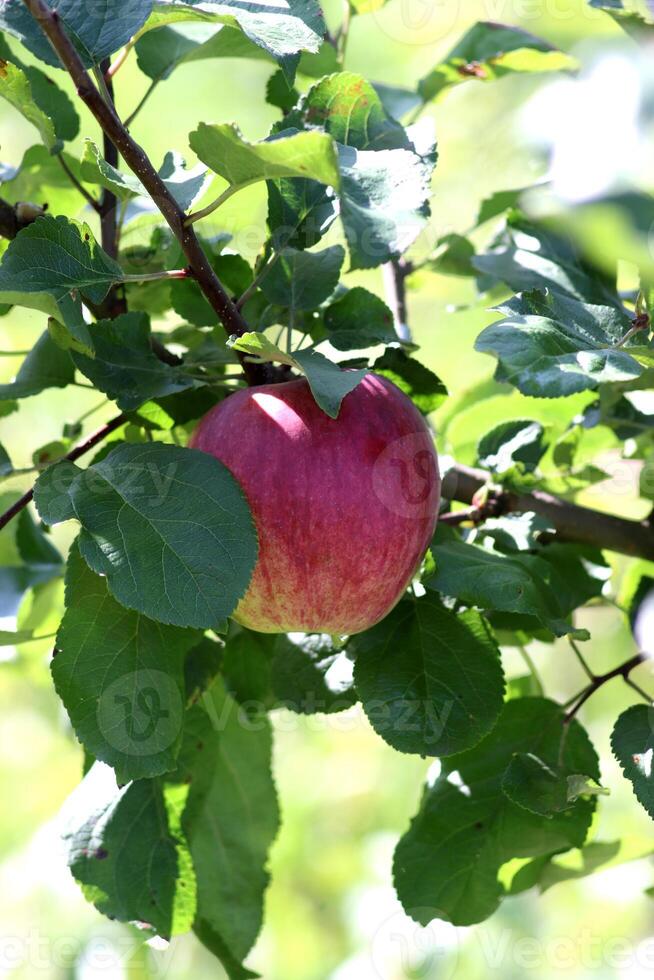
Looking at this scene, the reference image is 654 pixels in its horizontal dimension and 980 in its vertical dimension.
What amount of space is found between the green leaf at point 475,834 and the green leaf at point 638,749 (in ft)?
0.20

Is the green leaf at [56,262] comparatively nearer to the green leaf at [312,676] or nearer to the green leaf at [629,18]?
the green leaf at [312,676]

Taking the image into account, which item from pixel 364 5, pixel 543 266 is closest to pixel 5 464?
pixel 543 266

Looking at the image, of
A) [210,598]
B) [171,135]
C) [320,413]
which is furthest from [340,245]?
[171,135]

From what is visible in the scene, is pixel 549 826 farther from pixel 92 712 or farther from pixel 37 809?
pixel 37 809

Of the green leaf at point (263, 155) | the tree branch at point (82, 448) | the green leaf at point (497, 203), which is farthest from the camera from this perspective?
the green leaf at point (497, 203)

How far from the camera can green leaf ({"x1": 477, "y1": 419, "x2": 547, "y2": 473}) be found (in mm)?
884

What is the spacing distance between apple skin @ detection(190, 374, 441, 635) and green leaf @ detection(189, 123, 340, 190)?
15 cm

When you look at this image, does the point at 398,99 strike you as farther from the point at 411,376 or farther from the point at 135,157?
the point at 135,157

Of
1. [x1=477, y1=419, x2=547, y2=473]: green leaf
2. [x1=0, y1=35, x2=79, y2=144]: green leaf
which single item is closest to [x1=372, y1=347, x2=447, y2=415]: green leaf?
[x1=477, y1=419, x2=547, y2=473]: green leaf

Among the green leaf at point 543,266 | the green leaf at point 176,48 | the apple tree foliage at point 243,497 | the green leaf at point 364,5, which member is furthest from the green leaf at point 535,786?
the green leaf at point 364,5

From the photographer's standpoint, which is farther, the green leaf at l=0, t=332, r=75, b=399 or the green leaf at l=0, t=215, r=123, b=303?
the green leaf at l=0, t=332, r=75, b=399

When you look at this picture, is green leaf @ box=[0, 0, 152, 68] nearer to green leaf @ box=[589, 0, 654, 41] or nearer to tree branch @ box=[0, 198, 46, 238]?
tree branch @ box=[0, 198, 46, 238]

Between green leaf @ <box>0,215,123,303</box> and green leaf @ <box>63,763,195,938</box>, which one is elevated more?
green leaf @ <box>0,215,123,303</box>

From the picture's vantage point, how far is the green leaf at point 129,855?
2.59 ft
